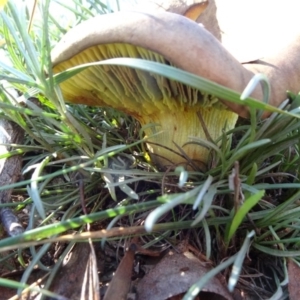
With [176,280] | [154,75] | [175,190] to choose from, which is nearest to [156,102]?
[154,75]

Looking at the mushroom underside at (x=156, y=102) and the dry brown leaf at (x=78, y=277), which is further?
the mushroom underside at (x=156, y=102)

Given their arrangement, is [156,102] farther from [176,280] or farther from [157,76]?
[176,280]

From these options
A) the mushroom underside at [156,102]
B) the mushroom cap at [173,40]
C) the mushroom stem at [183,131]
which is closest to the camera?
the mushroom cap at [173,40]

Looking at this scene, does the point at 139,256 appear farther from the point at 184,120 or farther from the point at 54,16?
the point at 54,16

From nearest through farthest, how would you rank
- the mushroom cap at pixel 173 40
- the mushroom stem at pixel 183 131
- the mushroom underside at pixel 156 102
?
the mushroom cap at pixel 173 40 → the mushroom underside at pixel 156 102 → the mushroom stem at pixel 183 131

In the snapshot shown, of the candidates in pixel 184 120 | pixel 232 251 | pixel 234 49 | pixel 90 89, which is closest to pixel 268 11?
pixel 234 49

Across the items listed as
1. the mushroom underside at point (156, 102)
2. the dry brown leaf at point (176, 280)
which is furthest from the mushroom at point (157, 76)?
the dry brown leaf at point (176, 280)

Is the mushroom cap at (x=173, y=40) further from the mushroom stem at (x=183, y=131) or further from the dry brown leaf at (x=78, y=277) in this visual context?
the dry brown leaf at (x=78, y=277)
